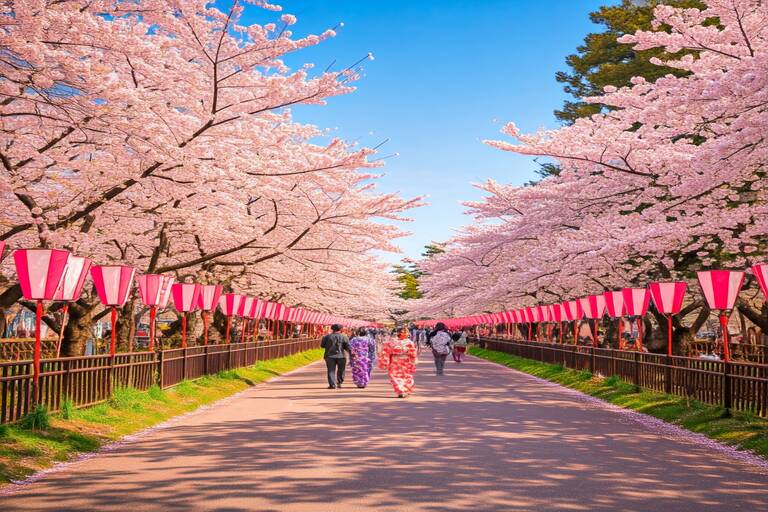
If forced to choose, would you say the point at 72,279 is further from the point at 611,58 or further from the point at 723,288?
the point at 611,58

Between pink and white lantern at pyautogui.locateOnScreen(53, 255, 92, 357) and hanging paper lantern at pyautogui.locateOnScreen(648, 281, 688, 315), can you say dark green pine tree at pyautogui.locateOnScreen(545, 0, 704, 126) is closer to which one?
hanging paper lantern at pyautogui.locateOnScreen(648, 281, 688, 315)

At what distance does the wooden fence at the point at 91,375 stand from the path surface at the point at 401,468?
56.8 inches

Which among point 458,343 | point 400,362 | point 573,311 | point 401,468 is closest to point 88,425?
point 401,468

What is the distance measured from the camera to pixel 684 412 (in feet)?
45.0

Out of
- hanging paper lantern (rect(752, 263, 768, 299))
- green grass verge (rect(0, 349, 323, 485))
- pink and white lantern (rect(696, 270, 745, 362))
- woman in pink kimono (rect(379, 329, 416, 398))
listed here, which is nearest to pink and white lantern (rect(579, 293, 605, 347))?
woman in pink kimono (rect(379, 329, 416, 398))

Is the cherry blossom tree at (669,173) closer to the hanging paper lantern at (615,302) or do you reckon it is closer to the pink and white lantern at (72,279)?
the hanging paper lantern at (615,302)

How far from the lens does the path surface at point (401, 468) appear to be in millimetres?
6762

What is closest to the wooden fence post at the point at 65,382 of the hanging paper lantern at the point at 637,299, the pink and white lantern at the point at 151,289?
the pink and white lantern at the point at 151,289

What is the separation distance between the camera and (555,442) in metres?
10.5

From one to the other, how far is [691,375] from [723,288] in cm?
214

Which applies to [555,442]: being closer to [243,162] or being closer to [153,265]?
[243,162]

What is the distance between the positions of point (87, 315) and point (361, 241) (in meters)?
8.26

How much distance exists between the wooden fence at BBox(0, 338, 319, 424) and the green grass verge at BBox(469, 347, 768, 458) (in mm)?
9247

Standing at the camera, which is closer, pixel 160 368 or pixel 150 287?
pixel 160 368
